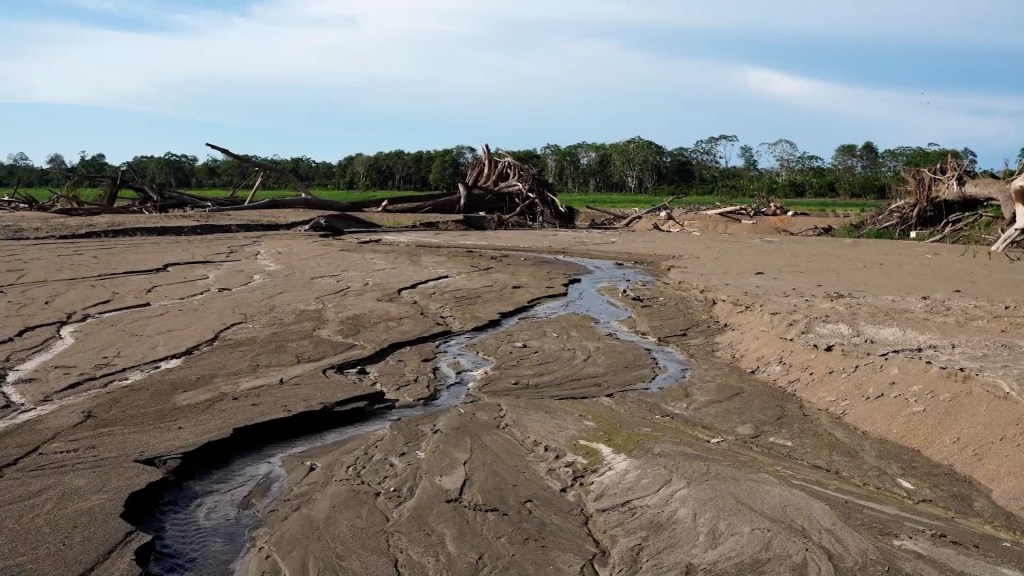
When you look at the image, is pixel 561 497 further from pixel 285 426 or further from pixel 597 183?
pixel 597 183

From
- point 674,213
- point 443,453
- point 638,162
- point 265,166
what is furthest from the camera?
point 638,162

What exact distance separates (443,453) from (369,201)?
19283mm

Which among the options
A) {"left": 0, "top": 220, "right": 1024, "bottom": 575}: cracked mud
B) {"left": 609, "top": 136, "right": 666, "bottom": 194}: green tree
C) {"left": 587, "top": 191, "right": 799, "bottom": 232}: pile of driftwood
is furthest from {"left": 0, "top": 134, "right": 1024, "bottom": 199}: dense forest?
{"left": 0, "top": 220, "right": 1024, "bottom": 575}: cracked mud

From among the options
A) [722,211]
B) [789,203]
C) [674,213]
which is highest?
[722,211]

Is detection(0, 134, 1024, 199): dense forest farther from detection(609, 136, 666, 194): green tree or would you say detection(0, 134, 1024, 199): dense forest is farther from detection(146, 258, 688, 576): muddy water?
detection(146, 258, 688, 576): muddy water

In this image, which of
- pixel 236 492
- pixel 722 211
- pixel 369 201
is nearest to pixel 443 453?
pixel 236 492

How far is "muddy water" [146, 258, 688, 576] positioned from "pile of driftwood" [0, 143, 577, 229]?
14.6 meters

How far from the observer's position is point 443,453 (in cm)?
428

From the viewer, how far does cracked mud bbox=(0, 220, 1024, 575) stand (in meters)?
3.22

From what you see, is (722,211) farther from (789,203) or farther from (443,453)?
(443,453)

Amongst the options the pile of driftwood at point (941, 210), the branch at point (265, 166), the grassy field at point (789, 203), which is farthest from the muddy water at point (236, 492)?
the grassy field at point (789, 203)

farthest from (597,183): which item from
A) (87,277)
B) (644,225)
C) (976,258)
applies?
(87,277)

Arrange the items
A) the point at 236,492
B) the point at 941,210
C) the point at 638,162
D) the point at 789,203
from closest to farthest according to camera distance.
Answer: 1. the point at 236,492
2. the point at 941,210
3. the point at 789,203
4. the point at 638,162

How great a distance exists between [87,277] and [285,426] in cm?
594
